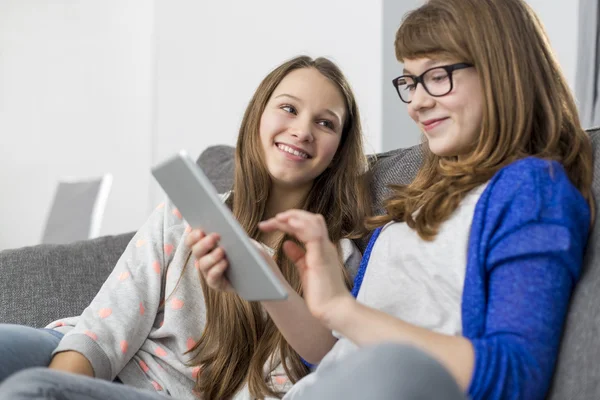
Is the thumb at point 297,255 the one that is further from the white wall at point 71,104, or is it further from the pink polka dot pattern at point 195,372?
the white wall at point 71,104

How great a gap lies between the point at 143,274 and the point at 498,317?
76cm

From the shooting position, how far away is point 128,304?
1.53m

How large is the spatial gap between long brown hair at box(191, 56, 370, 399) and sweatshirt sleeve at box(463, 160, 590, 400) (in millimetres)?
511

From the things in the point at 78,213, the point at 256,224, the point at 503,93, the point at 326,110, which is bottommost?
the point at 78,213

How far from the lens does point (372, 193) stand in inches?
67.7

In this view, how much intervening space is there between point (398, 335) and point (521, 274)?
0.58 ft

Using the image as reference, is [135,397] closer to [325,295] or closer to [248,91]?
[325,295]

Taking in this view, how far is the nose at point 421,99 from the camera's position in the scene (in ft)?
4.25

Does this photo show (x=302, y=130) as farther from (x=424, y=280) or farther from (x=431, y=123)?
(x=424, y=280)

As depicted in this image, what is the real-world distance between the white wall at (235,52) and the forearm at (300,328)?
2.31 metres

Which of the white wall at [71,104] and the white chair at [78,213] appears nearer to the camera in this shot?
the white chair at [78,213]

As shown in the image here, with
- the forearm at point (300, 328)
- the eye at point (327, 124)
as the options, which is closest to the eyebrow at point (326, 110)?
the eye at point (327, 124)

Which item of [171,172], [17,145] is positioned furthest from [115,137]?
[171,172]

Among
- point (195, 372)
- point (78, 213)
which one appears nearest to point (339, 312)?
point (195, 372)
